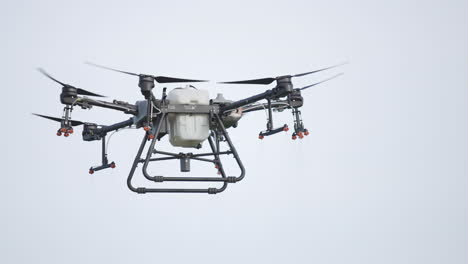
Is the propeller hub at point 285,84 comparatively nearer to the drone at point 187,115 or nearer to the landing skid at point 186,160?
the drone at point 187,115

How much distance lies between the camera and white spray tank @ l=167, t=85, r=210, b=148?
16016 mm

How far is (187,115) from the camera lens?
16.1m

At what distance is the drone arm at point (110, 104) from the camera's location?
14.9 meters

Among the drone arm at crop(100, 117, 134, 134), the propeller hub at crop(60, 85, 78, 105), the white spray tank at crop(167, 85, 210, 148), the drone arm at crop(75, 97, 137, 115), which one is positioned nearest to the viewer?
the propeller hub at crop(60, 85, 78, 105)

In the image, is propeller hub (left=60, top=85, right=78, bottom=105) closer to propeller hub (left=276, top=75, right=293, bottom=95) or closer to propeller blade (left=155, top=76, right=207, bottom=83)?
propeller blade (left=155, top=76, right=207, bottom=83)

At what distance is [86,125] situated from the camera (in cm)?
1869

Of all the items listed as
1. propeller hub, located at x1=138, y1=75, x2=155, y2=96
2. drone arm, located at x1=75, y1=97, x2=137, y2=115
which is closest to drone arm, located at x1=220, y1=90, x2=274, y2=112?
propeller hub, located at x1=138, y1=75, x2=155, y2=96

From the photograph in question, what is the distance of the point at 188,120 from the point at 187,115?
15 cm

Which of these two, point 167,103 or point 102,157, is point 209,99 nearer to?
point 167,103

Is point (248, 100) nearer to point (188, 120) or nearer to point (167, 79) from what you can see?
point (188, 120)

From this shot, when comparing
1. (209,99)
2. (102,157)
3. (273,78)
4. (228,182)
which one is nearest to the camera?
(273,78)

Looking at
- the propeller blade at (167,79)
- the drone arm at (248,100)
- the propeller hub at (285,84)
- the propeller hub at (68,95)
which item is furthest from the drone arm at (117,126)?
the propeller hub at (285,84)

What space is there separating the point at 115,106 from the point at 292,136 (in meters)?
5.21

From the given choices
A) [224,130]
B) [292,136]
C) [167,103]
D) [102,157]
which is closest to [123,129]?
[102,157]
